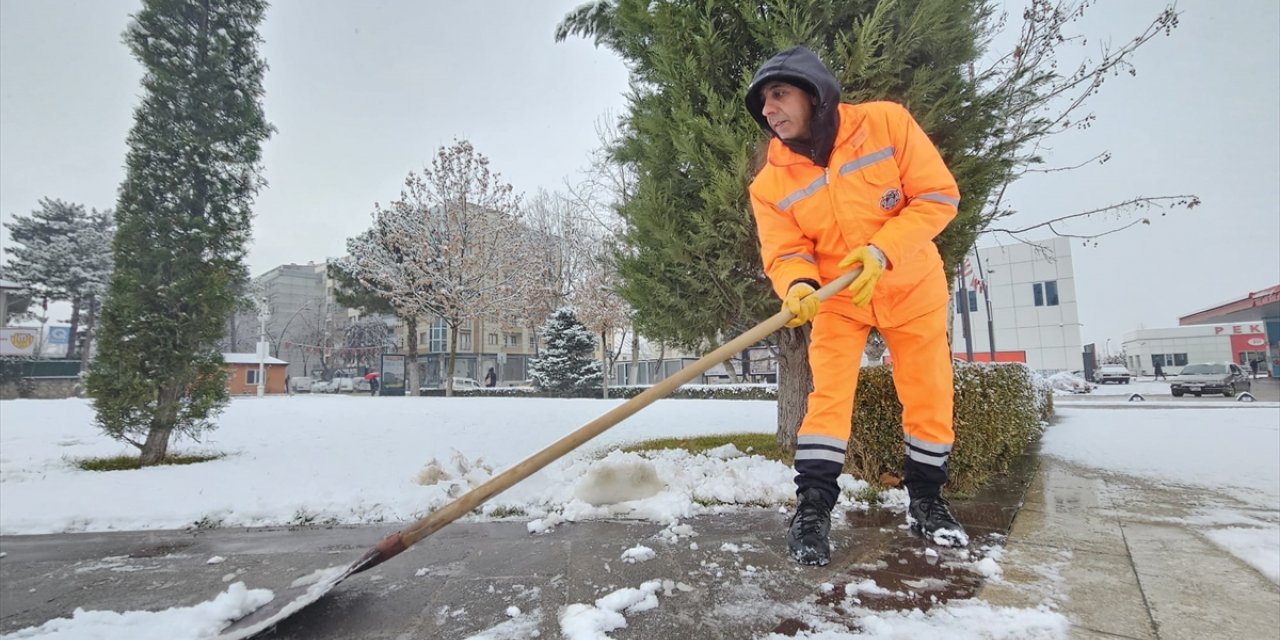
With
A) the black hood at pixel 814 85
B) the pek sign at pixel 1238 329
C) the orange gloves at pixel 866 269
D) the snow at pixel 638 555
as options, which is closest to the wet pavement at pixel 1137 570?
the orange gloves at pixel 866 269

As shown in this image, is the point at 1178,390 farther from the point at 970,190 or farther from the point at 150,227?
the point at 150,227

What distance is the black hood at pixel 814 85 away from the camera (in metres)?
2.22

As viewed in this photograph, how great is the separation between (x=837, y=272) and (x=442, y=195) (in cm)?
1945

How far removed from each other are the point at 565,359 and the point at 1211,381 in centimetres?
2302

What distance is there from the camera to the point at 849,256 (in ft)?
7.09

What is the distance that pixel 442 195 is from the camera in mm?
19688

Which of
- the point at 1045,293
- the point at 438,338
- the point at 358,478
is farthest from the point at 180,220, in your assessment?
the point at 438,338

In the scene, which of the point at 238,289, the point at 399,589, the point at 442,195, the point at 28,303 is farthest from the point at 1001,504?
the point at 28,303

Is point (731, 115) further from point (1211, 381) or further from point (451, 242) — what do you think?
point (1211, 381)

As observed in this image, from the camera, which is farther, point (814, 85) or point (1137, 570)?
point (814, 85)

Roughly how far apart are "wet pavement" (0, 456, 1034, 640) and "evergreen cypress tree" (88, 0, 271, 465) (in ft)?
8.41

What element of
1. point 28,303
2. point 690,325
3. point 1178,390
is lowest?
point 1178,390

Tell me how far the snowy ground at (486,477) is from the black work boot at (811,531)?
48 cm

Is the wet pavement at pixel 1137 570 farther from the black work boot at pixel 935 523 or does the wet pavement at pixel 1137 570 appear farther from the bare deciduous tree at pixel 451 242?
the bare deciduous tree at pixel 451 242
